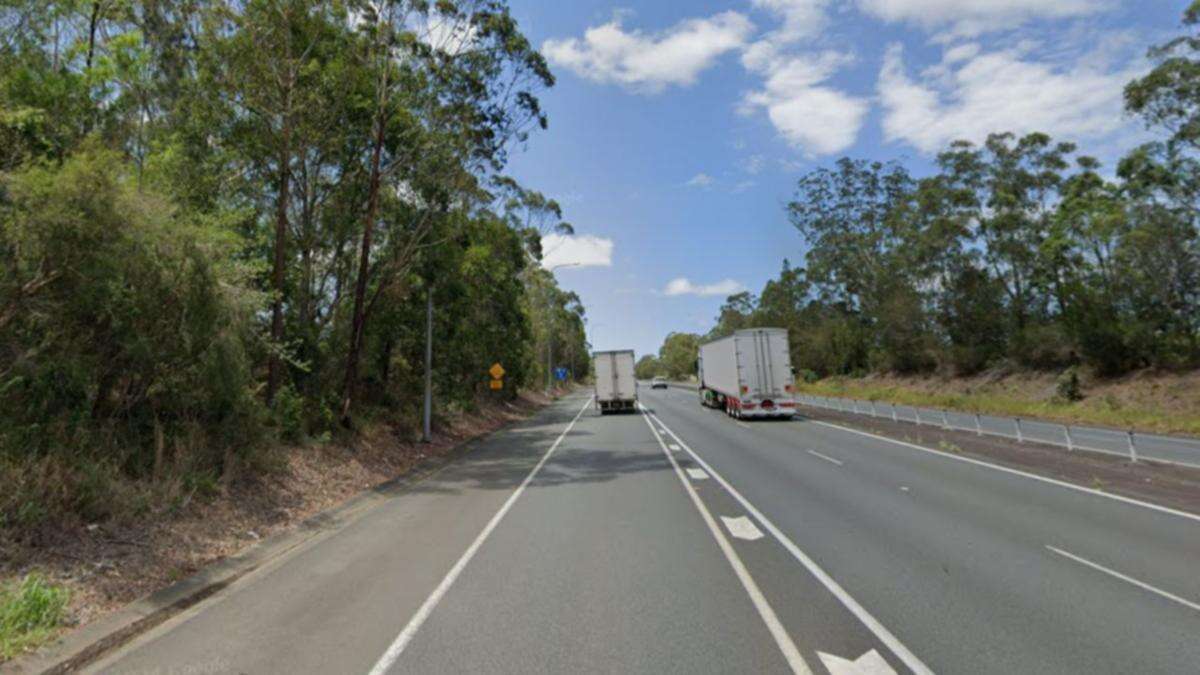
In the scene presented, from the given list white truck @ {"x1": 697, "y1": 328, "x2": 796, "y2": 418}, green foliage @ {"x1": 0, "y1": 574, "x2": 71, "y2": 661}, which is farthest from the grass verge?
green foliage @ {"x1": 0, "y1": 574, "x2": 71, "y2": 661}

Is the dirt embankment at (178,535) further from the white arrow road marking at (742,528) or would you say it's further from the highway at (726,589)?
the white arrow road marking at (742,528)

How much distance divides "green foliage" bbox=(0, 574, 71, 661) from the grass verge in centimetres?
2831

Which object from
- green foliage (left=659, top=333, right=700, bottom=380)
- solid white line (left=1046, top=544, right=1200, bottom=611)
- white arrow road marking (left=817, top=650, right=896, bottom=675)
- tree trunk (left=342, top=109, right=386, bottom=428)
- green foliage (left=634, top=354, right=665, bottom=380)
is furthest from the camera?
green foliage (left=634, top=354, right=665, bottom=380)

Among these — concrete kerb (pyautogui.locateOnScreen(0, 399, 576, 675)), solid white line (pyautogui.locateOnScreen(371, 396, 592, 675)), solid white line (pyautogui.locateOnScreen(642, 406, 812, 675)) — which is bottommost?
solid white line (pyautogui.locateOnScreen(642, 406, 812, 675))

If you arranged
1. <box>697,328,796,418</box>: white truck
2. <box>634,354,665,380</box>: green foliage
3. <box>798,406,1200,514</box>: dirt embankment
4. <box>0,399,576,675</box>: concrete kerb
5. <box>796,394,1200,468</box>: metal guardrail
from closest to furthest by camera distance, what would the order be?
<box>0,399,576,675</box>: concrete kerb, <box>798,406,1200,514</box>: dirt embankment, <box>796,394,1200,468</box>: metal guardrail, <box>697,328,796,418</box>: white truck, <box>634,354,665,380</box>: green foliage

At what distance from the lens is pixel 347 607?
19.6 feet

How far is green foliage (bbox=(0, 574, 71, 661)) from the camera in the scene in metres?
4.87

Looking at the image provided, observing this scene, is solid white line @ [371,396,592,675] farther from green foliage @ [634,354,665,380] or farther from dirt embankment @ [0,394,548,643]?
green foliage @ [634,354,665,380]

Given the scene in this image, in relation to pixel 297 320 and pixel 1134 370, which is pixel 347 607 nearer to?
pixel 297 320

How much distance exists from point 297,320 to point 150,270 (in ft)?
28.4

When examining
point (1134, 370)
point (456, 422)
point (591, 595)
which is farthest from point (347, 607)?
point (1134, 370)

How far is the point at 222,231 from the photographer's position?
1037 centimetres

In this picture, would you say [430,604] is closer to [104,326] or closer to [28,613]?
[28,613]

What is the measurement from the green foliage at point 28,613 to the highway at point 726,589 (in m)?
0.64
